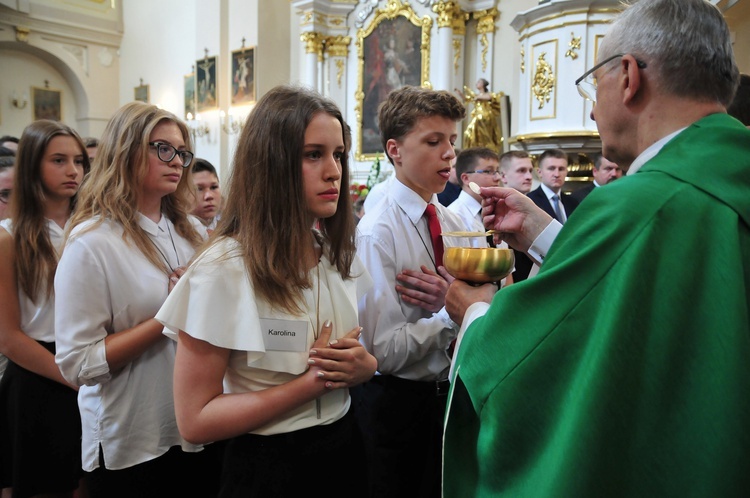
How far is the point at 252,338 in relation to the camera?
135 cm

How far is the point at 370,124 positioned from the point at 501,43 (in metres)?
3.05

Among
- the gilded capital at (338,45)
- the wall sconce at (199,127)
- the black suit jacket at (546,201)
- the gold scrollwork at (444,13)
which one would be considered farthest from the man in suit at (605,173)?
the wall sconce at (199,127)

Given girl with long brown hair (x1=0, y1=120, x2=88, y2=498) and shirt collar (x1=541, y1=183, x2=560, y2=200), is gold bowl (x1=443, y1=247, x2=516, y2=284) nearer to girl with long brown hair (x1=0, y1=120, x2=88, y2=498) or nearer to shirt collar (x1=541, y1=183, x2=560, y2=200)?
girl with long brown hair (x1=0, y1=120, x2=88, y2=498)

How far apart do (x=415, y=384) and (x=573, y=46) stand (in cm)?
675

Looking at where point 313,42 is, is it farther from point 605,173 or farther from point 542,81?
point 605,173

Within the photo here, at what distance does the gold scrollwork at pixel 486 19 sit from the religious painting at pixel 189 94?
7.21m

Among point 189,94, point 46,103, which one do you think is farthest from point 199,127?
point 46,103

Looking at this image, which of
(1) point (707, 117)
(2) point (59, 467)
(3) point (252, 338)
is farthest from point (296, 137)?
(2) point (59, 467)

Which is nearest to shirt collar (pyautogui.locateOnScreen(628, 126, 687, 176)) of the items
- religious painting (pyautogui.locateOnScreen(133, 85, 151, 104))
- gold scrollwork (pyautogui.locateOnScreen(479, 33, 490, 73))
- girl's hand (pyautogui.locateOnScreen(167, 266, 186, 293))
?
girl's hand (pyautogui.locateOnScreen(167, 266, 186, 293))

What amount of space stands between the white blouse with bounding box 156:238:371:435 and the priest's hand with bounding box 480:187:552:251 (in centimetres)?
80

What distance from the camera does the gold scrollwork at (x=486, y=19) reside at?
10059 mm

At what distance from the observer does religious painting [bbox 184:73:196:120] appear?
13807 mm

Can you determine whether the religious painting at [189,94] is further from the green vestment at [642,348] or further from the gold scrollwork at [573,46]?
the green vestment at [642,348]

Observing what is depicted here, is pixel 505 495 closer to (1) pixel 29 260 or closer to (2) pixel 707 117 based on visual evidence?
(2) pixel 707 117
